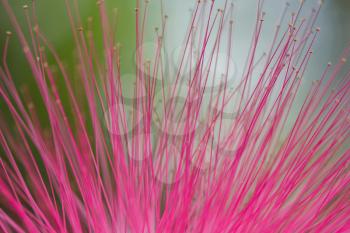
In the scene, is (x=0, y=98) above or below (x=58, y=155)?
below

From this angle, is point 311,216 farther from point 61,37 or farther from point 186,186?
point 61,37

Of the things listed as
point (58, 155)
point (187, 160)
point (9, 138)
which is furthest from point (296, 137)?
point (9, 138)

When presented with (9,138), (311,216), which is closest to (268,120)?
(311,216)

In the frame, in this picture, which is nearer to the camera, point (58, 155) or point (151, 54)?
point (58, 155)

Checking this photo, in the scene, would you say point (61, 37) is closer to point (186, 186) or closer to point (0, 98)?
point (0, 98)

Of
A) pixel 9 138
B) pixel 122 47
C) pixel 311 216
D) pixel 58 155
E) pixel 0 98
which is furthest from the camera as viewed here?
pixel 122 47

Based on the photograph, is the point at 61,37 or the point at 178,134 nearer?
the point at 178,134

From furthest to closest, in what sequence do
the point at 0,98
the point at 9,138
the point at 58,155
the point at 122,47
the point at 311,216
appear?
the point at 122,47, the point at 0,98, the point at 9,138, the point at 311,216, the point at 58,155

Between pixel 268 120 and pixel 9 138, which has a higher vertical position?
pixel 268 120

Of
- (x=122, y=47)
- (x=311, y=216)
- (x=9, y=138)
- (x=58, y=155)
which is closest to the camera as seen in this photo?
(x=58, y=155)
